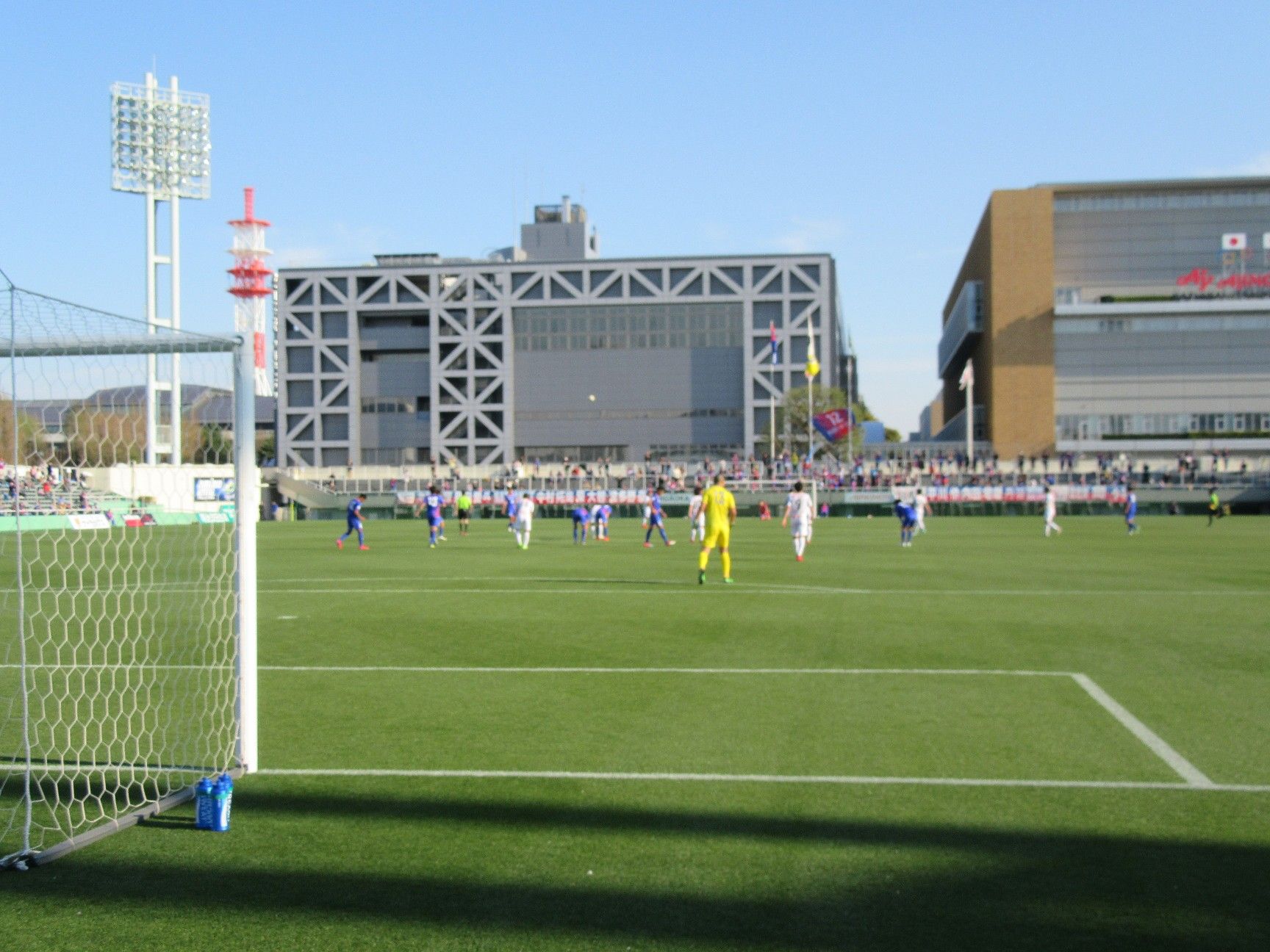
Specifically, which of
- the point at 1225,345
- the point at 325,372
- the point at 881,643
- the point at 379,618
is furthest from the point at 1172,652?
the point at 325,372

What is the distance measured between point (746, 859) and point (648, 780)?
1434 mm

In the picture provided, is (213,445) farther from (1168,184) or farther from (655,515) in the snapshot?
(1168,184)

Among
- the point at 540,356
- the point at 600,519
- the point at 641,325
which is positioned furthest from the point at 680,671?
the point at 540,356

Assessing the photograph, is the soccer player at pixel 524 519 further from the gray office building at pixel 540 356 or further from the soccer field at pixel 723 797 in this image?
the gray office building at pixel 540 356

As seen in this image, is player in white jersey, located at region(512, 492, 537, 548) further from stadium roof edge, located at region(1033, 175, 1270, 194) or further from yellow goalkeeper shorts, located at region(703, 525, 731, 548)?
stadium roof edge, located at region(1033, 175, 1270, 194)

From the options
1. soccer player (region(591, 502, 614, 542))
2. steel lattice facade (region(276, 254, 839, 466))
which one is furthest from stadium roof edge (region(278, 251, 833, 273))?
soccer player (region(591, 502, 614, 542))

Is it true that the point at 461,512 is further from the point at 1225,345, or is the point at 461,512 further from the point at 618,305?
the point at 1225,345

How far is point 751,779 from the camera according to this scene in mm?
6656

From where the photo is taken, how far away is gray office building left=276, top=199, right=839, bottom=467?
99.8m

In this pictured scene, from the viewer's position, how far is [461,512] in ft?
151

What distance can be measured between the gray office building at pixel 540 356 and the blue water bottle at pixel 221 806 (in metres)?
92.5

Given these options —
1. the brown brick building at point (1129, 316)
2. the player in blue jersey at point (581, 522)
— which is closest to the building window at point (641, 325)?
the brown brick building at point (1129, 316)

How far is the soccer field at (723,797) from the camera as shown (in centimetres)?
458

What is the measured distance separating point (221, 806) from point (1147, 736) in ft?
19.7
